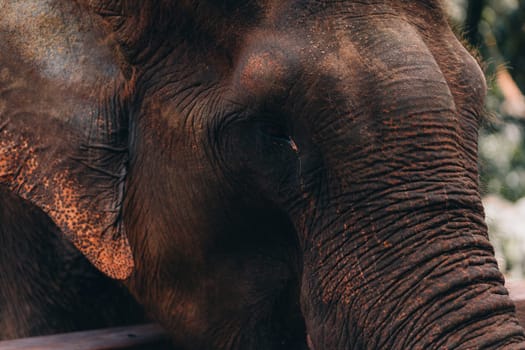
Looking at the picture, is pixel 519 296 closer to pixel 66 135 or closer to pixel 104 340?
pixel 104 340

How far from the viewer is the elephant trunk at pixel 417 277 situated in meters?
1.55

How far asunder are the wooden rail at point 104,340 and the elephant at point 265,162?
3.2 inches

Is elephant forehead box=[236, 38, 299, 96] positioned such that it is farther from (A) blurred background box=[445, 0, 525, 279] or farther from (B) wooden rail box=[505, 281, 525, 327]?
(A) blurred background box=[445, 0, 525, 279]

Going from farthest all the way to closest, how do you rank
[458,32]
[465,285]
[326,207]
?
1. [458,32]
2. [326,207]
3. [465,285]

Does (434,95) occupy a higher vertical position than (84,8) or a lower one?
higher

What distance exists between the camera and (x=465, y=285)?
156cm

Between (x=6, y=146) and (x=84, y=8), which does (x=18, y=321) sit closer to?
(x=6, y=146)

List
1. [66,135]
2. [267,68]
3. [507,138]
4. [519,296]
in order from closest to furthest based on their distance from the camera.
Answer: [267,68]
[66,135]
[519,296]
[507,138]

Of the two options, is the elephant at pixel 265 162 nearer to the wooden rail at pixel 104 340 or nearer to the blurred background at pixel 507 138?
the wooden rail at pixel 104 340

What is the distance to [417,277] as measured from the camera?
160 cm

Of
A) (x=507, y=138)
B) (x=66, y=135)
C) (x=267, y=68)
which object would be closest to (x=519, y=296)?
(x=267, y=68)

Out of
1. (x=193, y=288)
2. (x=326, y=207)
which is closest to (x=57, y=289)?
(x=193, y=288)

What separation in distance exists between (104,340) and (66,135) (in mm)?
499

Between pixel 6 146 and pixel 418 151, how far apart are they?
2.72ft
